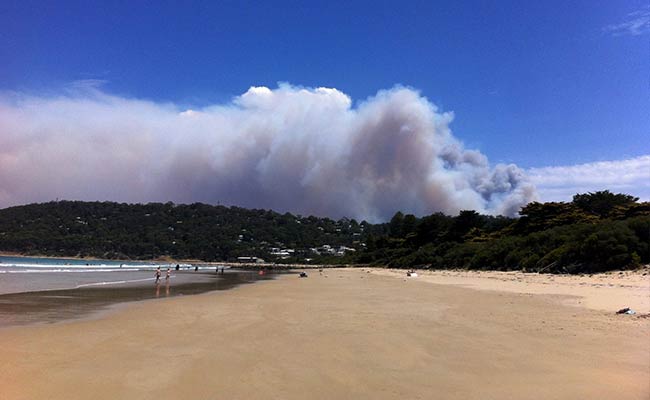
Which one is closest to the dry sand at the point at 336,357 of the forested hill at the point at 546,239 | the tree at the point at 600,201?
the forested hill at the point at 546,239

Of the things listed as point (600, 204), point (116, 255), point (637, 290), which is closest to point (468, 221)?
point (600, 204)

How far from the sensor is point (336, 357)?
7.70m

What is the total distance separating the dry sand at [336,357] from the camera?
584 centimetres

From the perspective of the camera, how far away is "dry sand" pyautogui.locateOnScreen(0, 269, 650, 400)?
5.84 meters

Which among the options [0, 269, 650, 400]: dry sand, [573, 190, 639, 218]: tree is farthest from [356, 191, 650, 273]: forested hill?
[0, 269, 650, 400]: dry sand

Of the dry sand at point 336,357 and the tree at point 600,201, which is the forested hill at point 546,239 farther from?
the dry sand at point 336,357

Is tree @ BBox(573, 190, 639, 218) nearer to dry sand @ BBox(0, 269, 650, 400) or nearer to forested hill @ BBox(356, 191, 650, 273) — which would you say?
forested hill @ BBox(356, 191, 650, 273)

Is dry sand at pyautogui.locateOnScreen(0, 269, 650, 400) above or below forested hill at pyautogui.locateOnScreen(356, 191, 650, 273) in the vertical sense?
below

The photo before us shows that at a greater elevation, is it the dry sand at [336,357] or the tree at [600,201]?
the tree at [600,201]

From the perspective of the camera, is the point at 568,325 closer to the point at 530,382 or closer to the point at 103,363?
the point at 530,382

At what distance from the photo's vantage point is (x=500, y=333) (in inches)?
385

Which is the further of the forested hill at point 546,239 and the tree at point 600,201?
the tree at point 600,201

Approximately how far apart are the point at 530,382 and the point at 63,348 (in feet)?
26.5

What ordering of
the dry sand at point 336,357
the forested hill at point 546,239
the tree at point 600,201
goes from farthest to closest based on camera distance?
1. the tree at point 600,201
2. the forested hill at point 546,239
3. the dry sand at point 336,357
